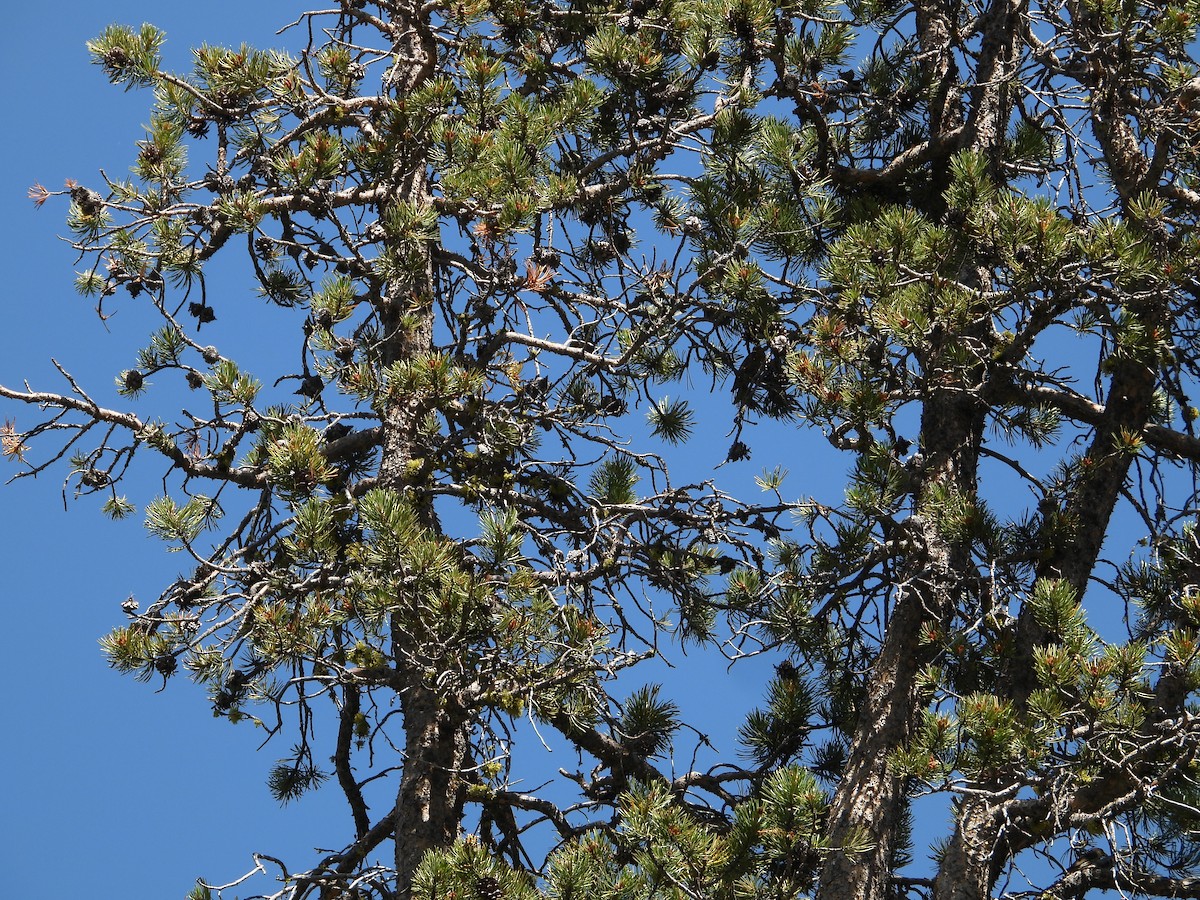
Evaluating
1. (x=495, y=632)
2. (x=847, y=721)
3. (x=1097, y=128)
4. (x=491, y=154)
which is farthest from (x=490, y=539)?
(x=1097, y=128)

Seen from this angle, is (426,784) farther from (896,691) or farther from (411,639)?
(896,691)

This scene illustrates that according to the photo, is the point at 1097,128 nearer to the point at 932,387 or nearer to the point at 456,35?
the point at 932,387

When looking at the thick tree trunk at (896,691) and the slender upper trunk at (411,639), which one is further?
the slender upper trunk at (411,639)

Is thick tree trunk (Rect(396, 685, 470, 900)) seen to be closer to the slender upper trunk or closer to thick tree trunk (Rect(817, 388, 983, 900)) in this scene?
the slender upper trunk

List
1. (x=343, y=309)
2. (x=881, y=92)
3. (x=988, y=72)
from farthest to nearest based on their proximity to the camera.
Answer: (x=881, y=92), (x=988, y=72), (x=343, y=309)

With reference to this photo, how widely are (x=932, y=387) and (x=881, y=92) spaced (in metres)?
2.31

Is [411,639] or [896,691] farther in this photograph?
[896,691]

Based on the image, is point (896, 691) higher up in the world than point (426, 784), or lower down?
higher up

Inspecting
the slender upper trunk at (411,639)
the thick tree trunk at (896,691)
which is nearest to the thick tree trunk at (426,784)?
the slender upper trunk at (411,639)

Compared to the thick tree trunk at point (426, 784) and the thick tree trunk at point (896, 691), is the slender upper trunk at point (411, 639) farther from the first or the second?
the thick tree trunk at point (896, 691)

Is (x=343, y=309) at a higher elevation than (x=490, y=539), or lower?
higher

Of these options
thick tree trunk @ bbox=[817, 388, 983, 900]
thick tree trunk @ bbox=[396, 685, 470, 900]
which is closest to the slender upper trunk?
thick tree trunk @ bbox=[396, 685, 470, 900]

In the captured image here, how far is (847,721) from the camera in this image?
6402 mm

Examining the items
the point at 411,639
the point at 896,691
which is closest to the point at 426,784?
the point at 411,639
